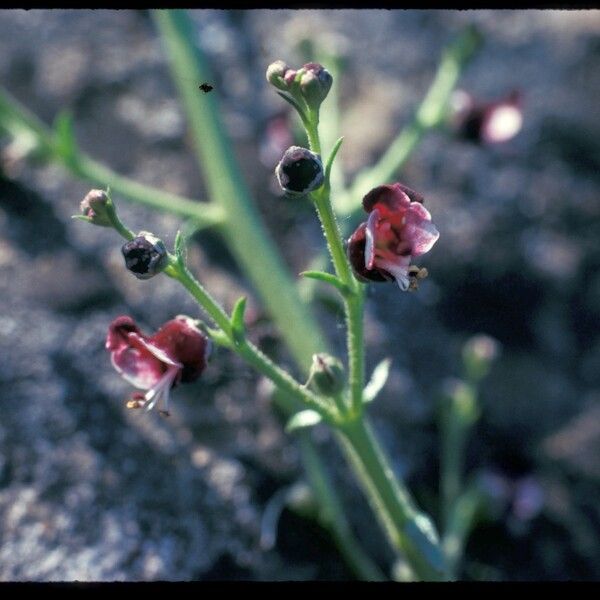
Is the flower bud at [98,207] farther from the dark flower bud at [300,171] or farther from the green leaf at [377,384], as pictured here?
the green leaf at [377,384]

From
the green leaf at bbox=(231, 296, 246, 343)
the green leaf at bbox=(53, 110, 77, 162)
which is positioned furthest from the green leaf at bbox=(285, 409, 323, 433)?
the green leaf at bbox=(53, 110, 77, 162)

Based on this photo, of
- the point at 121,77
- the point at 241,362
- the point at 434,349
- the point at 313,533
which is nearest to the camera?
the point at 313,533

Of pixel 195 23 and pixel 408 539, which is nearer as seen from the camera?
pixel 408 539

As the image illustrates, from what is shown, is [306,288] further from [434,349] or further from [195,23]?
[195,23]

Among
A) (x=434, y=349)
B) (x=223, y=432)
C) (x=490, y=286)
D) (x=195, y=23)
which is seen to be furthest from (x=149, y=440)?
(x=195, y=23)

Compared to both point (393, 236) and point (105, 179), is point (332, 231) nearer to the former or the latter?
point (393, 236)

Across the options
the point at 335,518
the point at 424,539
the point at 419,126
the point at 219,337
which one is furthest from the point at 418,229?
the point at 419,126
